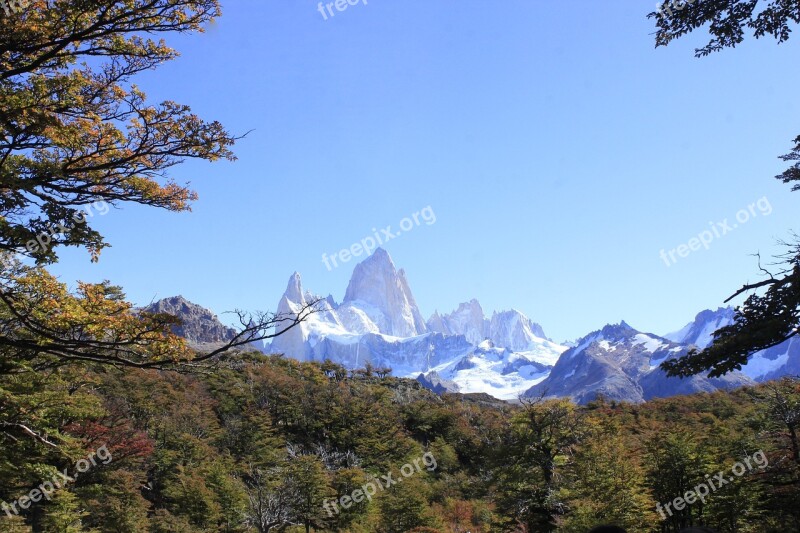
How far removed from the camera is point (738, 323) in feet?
23.5

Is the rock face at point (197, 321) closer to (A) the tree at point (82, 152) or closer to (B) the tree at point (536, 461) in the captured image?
(B) the tree at point (536, 461)

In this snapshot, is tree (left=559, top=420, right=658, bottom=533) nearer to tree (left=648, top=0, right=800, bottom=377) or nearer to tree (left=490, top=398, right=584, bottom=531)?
tree (left=490, top=398, right=584, bottom=531)

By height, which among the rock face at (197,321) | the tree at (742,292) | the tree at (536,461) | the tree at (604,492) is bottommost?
the tree at (604,492)

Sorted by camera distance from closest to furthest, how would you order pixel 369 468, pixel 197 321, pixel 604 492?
1. pixel 604 492
2. pixel 369 468
3. pixel 197 321

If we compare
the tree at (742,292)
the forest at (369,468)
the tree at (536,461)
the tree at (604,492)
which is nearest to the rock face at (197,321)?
the forest at (369,468)

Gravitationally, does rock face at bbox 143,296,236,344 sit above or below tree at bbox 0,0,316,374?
above

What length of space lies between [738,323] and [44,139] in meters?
10.4

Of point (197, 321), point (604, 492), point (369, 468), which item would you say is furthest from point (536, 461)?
point (197, 321)

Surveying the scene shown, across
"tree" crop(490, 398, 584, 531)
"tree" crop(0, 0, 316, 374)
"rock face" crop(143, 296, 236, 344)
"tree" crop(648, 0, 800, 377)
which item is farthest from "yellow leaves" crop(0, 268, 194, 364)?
"rock face" crop(143, 296, 236, 344)

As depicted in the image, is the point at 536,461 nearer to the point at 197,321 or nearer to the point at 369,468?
the point at 369,468

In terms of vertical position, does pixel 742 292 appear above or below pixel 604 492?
above

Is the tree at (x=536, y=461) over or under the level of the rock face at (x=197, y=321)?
under

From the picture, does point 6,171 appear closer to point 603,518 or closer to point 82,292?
point 82,292

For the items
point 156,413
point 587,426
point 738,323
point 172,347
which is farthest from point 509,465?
point 156,413
